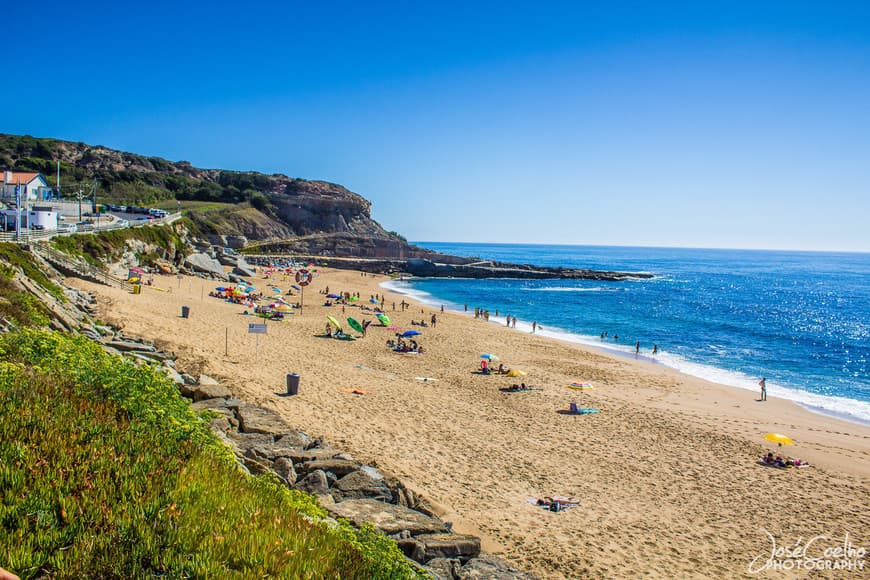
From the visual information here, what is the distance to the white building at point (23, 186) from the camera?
42.0 metres

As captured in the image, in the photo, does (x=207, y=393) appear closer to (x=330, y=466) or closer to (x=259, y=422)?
(x=259, y=422)

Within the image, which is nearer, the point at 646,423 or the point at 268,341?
the point at 646,423

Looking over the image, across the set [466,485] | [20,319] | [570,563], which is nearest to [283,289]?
[20,319]

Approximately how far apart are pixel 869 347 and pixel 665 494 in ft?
120

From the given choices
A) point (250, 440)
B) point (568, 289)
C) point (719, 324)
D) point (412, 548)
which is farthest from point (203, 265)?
point (568, 289)

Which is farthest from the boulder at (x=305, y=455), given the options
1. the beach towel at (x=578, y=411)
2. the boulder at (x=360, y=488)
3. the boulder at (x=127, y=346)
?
the beach towel at (x=578, y=411)

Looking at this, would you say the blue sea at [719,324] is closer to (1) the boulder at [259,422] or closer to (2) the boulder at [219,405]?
(1) the boulder at [259,422]

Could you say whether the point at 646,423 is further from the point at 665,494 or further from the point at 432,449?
the point at 432,449

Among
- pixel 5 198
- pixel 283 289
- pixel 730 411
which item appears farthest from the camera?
pixel 283 289

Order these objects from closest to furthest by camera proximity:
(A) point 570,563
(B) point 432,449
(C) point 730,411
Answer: (A) point 570,563 → (B) point 432,449 → (C) point 730,411

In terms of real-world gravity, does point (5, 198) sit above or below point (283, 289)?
above

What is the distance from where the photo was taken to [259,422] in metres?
11.1

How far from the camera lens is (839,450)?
16.5m

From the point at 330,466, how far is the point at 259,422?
100 inches
